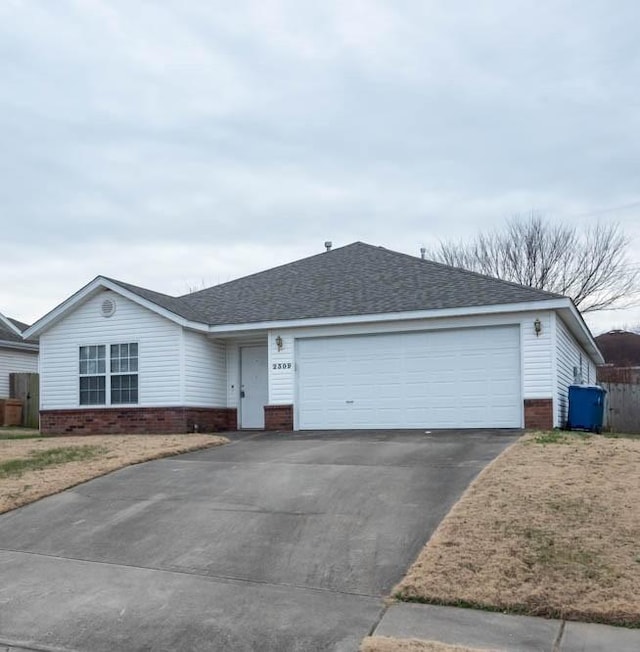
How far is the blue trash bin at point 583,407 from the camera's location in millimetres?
16172

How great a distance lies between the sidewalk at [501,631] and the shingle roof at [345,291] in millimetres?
10258

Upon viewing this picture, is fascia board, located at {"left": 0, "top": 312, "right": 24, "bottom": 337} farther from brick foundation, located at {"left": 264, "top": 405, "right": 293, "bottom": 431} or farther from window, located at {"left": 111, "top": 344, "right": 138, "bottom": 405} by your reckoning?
brick foundation, located at {"left": 264, "top": 405, "right": 293, "bottom": 431}

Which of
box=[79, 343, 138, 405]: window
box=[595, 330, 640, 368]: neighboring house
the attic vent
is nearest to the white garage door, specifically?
box=[79, 343, 138, 405]: window

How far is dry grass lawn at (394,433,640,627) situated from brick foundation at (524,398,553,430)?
549cm

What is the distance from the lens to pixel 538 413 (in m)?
15.0

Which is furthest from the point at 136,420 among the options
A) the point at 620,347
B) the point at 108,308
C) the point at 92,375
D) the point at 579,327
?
the point at 620,347

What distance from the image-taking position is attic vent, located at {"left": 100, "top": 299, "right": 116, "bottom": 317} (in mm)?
18250

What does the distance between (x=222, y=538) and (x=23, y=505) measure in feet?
10.7

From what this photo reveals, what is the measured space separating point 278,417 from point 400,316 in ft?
12.2

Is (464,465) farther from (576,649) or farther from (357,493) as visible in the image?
(576,649)

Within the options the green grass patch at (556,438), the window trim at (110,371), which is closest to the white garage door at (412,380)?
the green grass patch at (556,438)

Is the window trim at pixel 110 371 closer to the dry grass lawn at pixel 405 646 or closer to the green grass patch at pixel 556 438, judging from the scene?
the green grass patch at pixel 556 438

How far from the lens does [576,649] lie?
5156mm

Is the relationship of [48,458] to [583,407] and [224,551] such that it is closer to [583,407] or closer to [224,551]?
[224,551]
